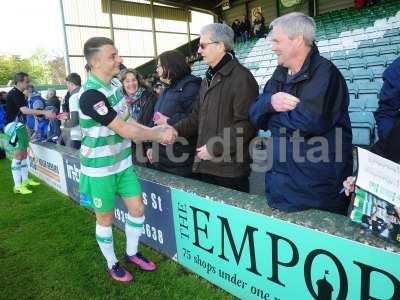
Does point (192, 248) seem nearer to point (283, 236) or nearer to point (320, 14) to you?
point (283, 236)

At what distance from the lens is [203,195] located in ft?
8.09

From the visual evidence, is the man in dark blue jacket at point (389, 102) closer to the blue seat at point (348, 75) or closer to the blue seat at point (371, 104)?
the blue seat at point (371, 104)

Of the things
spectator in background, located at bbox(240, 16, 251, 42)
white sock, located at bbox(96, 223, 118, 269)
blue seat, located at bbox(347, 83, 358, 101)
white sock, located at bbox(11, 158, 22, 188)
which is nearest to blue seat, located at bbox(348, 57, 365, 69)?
blue seat, located at bbox(347, 83, 358, 101)

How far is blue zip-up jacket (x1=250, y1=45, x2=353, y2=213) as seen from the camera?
1746 mm

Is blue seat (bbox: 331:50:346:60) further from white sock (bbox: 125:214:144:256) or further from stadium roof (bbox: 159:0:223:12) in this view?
stadium roof (bbox: 159:0:223:12)

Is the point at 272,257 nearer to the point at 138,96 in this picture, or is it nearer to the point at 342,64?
the point at 138,96

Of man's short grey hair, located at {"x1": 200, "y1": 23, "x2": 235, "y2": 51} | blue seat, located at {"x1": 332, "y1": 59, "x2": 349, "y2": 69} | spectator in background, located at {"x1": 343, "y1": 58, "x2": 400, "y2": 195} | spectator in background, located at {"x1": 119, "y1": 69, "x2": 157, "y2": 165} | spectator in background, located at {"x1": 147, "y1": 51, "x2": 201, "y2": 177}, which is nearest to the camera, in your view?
spectator in background, located at {"x1": 343, "y1": 58, "x2": 400, "y2": 195}

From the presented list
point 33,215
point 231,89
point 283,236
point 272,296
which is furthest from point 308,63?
point 33,215

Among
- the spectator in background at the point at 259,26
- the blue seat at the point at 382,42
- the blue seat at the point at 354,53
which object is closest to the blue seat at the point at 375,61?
the blue seat at the point at 354,53

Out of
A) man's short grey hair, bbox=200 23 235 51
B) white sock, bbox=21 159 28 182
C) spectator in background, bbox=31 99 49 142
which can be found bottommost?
white sock, bbox=21 159 28 182

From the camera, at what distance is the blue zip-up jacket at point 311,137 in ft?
5.73

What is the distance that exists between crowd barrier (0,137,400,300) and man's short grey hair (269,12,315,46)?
0.93m

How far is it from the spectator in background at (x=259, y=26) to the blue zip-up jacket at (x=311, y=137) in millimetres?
→ 16404

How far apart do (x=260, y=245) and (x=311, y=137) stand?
2.35 ft
